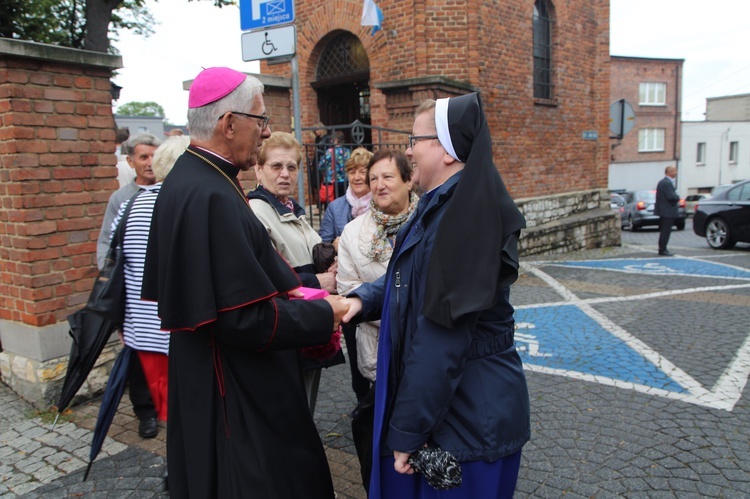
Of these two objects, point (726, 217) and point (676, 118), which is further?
point (676, 118)

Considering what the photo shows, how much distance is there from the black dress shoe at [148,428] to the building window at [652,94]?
4322cm

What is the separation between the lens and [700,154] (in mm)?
41969

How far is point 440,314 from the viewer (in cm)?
174

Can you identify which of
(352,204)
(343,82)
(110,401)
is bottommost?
(110,401)

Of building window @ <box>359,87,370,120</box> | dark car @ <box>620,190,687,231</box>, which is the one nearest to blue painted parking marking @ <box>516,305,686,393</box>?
building window @ <box>359,87,370,120</box>

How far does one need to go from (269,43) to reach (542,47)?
9145 millimetres

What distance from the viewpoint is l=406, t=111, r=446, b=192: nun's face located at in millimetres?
1992

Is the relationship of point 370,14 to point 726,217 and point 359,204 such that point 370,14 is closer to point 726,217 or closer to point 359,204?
point 359,204

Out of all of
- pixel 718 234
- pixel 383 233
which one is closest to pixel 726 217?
pixel 718 234

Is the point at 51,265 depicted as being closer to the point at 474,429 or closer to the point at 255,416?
the point at 255,416

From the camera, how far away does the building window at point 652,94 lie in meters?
40.3

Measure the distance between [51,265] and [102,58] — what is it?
1.73 meters

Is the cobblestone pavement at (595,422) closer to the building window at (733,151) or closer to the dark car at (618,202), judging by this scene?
the dark car at (618,202)

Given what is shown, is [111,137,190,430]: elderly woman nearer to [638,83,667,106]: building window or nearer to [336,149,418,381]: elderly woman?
[336,149,418,381]: elderly woman
